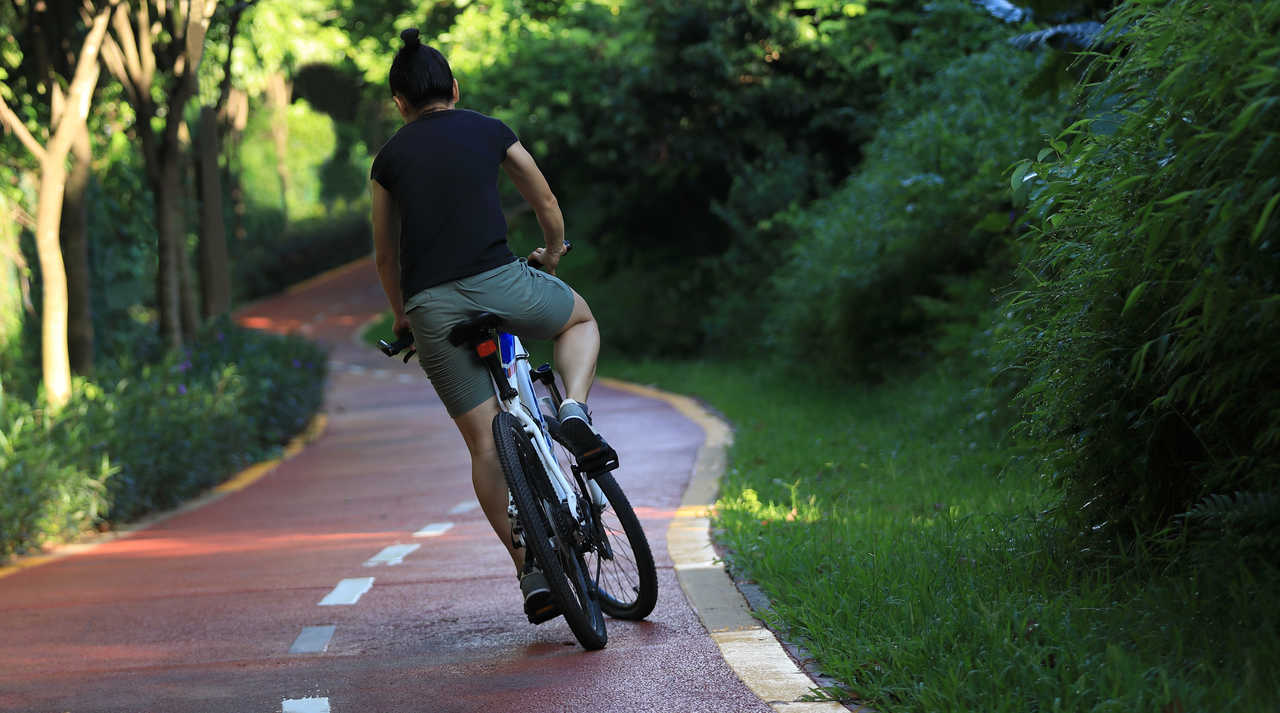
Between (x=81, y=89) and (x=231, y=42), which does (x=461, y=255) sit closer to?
(x=81, y=89)

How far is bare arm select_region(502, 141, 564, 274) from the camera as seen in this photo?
5.20m

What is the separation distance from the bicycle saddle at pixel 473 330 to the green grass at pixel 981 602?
131cm

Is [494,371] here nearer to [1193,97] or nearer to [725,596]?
[725,596]

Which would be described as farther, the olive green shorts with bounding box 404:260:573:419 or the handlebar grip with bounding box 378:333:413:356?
the handlebar grip with bounding box 378:333:413:356

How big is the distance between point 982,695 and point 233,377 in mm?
10605

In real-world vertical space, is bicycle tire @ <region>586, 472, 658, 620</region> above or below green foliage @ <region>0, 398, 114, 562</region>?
above

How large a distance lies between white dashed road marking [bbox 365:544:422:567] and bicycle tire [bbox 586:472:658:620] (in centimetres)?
215

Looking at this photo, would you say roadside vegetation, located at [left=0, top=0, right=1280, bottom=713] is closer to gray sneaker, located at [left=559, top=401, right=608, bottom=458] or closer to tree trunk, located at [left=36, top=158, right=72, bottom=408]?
tree trunk, located at [left=36, top=158, right=72, bottom=408]

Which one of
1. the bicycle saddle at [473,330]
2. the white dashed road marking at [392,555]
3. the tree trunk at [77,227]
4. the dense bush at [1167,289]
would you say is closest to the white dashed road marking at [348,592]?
the white dashed road marking at [392,555]

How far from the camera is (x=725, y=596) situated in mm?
5699

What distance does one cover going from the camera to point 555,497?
16.4 ft

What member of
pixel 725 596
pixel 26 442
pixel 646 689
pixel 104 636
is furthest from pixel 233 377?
pixel 646 689

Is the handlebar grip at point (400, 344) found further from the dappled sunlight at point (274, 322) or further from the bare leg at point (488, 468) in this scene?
the dappled sunlight at point (274, 322)

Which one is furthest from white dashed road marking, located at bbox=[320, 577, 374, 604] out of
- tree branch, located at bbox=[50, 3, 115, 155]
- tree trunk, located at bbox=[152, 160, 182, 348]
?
tree trunk, located at bbox=[152, 160, 182, 348]
